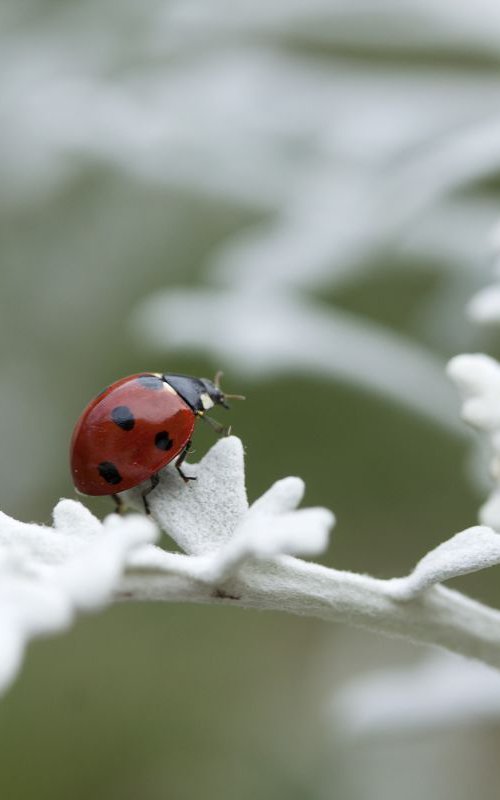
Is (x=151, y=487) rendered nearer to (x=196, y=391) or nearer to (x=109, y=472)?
(x=109, y=472)

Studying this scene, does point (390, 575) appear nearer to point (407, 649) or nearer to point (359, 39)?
point (407, 649)

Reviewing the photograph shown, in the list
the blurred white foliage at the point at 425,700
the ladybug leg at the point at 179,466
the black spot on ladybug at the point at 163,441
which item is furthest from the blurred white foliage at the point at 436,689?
the black spot on ladybug at the point at 163,441

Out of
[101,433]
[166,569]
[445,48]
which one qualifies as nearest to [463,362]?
[166,569]

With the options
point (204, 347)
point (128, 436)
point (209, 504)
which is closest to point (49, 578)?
point (209, 504)

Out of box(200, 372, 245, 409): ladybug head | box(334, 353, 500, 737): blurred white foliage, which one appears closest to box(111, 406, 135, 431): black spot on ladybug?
box(200, 372, 245, 409): ladybug head

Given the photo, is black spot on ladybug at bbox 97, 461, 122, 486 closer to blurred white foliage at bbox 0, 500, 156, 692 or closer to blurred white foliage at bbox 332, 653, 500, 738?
blurred white foliage at bbox 0, 500, 156, 692

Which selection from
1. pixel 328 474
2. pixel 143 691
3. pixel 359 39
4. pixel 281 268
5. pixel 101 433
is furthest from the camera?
pixel 143 691
